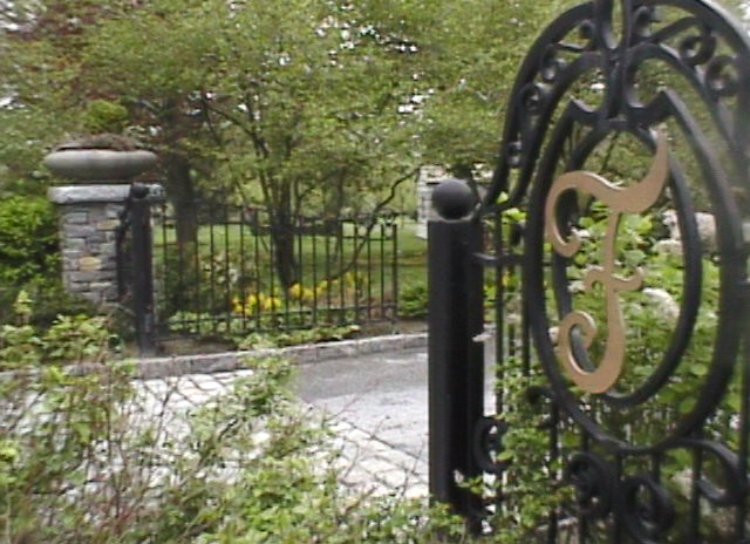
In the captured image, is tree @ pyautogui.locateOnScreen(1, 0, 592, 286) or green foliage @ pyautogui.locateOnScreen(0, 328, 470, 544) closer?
green foliage @ pyautogui.locateOnScreen(0, 328, 470, 544)

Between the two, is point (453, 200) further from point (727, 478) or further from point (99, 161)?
point (99, 161)

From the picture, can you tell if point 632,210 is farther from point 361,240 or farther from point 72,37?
point 72,37

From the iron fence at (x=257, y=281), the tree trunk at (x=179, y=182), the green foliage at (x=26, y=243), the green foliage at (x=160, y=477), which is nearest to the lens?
the green foliage at (x=160, y=477)

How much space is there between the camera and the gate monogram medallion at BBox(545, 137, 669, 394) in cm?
201

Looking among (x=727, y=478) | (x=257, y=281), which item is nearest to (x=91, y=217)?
(x=257, y=281)

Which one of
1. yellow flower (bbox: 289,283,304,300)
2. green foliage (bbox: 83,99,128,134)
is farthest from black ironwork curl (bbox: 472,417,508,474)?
green foliage (bbox: 83,99,128,134)

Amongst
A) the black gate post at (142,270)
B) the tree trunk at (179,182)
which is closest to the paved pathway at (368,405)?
the black gate post at (142,270)

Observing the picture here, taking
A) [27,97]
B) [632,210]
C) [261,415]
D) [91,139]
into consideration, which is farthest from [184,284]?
[632,210]

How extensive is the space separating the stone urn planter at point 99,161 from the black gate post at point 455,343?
500 centimetres

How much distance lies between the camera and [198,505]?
105 inches

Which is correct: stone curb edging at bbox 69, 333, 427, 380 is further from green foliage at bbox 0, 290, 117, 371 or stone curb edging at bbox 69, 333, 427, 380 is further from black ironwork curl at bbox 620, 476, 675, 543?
black ironwork curl at bbox 620, 476, 675, 543

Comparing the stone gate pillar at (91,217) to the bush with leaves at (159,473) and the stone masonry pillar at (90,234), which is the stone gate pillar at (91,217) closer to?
the stone masonry pillar at (90,234)

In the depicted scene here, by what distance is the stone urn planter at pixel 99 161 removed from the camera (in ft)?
23.5

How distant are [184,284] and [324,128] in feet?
6.08
